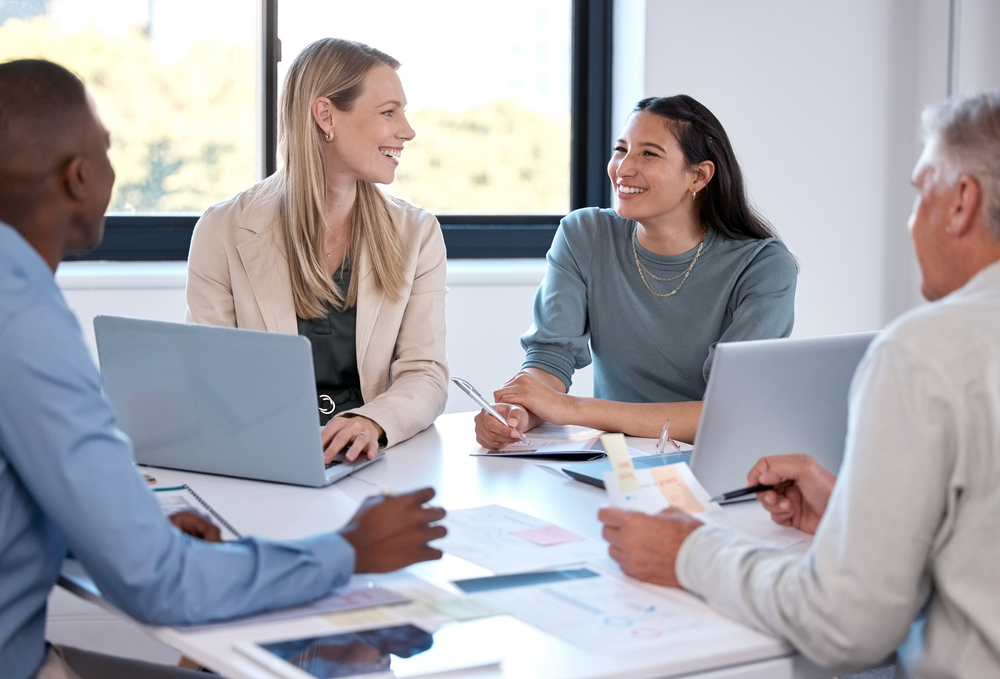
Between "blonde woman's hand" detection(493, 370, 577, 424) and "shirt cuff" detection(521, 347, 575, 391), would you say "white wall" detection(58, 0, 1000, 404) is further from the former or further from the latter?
"blonde woman's hand" detection(493, 370, 577, 424)

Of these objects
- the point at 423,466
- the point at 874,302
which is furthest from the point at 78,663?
the point at 874,302

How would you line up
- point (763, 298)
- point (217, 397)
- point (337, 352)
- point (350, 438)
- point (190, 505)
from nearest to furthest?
point (190, 505), point (217, 397), point (350, 438), point (763, 298), point (337, 352)

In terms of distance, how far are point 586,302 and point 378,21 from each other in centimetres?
170

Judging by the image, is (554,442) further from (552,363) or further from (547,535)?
(547,535)

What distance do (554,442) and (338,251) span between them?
0.77m

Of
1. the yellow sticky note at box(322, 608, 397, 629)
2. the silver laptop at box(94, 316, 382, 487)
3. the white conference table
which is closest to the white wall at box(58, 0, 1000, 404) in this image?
the white conference table

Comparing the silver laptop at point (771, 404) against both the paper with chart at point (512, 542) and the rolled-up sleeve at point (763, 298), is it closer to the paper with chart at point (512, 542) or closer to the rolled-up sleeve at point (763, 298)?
the paper with chart at point (512, 542)

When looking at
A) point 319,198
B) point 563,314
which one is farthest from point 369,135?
point 563,314

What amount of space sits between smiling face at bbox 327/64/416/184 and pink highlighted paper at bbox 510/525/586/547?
1236 millimetres

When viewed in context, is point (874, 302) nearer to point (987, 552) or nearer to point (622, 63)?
point (622, 63)

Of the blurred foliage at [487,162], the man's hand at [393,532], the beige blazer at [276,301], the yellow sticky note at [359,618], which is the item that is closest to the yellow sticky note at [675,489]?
the man's hand at [393,532]

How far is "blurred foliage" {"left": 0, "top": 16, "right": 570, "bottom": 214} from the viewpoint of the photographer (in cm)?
331

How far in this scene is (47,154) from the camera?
3.71ft

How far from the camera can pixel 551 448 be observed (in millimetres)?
1869
